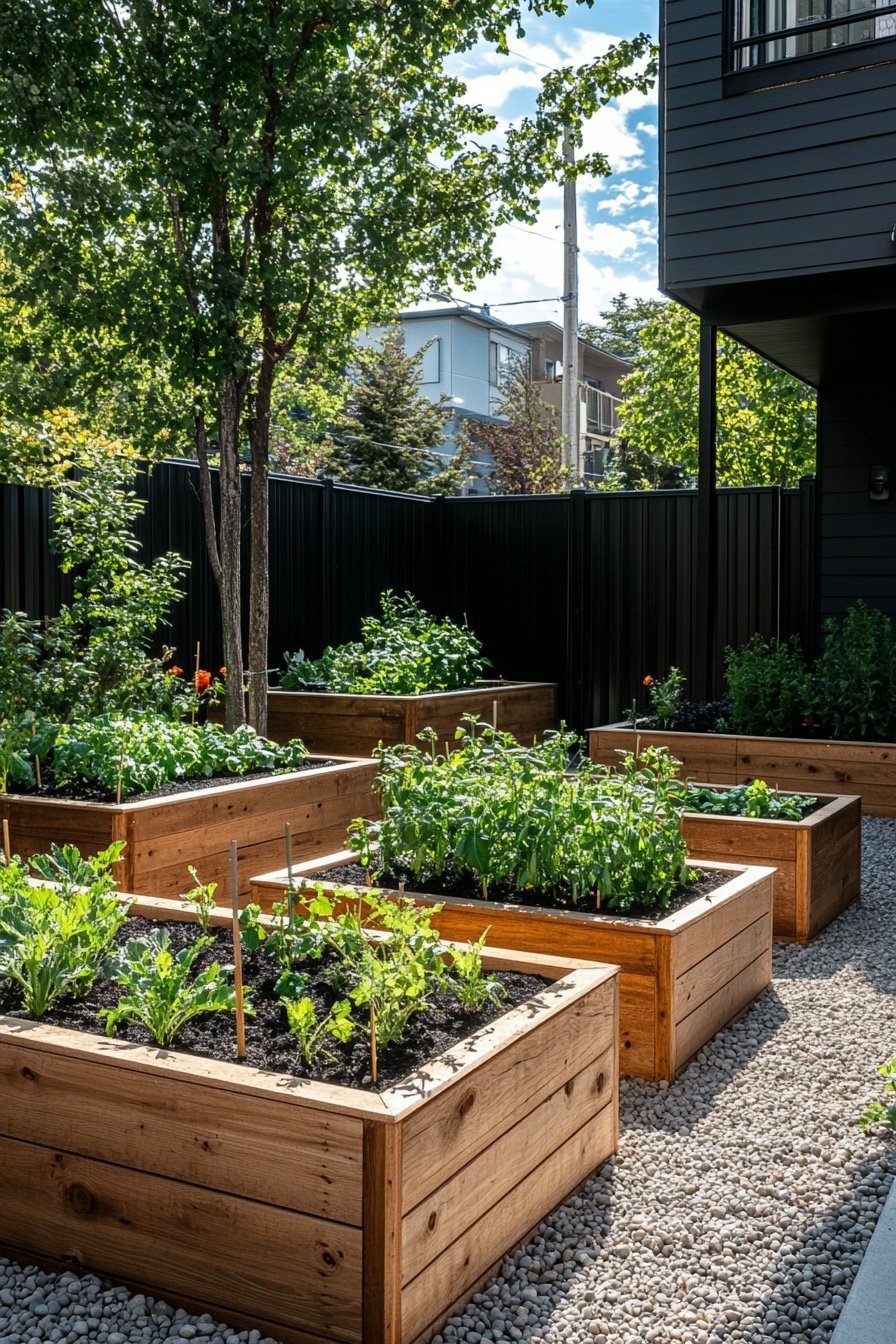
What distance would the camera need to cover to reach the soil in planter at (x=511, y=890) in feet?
10.6

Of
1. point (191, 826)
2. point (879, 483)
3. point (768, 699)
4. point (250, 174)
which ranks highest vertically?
point (250, 174)

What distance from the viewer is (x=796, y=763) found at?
6.38 meters

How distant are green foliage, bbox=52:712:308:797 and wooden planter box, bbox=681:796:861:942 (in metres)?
1.91

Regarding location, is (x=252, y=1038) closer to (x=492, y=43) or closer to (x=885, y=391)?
(x=492, y=43)

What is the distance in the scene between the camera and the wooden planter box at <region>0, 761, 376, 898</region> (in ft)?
13.8

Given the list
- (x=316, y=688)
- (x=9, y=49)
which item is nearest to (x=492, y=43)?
(x=9, y=49)

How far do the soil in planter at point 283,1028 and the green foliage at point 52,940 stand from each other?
0.05 meters

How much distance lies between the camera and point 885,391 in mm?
8555

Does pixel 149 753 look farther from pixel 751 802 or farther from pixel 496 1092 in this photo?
pixel 496 1092

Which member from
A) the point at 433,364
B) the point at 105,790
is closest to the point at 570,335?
the point at 433,364

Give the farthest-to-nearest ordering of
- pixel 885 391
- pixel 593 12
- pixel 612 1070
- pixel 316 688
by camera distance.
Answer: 1. pixel 885 391
2. pixel 316 688
3. pixel 593 12
4. pixel 612 1070

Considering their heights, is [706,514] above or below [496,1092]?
above

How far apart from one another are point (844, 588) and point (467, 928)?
245 inches

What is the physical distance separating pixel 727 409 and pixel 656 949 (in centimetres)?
1144
